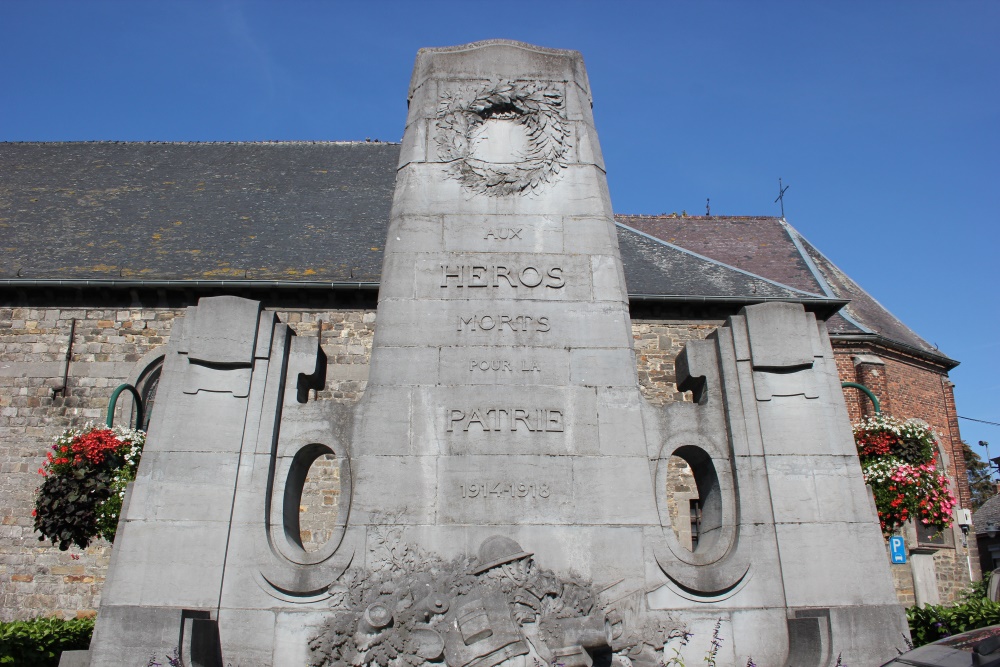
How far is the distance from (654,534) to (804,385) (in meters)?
1.68

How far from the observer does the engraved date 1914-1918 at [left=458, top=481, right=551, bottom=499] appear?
18.8 feet

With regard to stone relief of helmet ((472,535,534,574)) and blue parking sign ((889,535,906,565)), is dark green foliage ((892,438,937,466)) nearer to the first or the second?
stone relief of helmet ((472,535,534,574))

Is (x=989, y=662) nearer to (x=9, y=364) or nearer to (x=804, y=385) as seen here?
(x=804, y=385)

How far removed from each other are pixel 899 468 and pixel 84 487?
9.30 m

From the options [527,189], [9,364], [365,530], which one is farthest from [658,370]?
[9,364]

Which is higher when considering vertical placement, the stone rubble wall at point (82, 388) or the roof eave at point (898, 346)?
the roof eave at point (898, 346)

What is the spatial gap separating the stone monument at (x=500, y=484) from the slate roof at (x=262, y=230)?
875 cm

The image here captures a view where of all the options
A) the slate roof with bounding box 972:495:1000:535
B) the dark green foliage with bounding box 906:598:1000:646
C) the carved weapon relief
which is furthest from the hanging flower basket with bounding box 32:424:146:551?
the slate roof with bounding box 972:495:1000:535

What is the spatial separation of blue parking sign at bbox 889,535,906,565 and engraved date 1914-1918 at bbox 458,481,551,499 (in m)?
14.3

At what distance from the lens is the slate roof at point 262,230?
1552cm

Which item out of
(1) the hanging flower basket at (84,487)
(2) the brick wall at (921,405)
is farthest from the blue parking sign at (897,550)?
(1) the hanging flower basket at (84,487)

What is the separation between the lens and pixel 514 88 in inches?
279

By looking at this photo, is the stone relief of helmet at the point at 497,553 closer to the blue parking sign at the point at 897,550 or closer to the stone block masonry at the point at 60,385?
the stone block masonry at the point at 60,385

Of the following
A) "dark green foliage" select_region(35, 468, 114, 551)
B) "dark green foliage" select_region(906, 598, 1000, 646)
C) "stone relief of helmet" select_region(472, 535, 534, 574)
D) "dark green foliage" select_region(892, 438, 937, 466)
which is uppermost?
"dark green foliage" select_region(892, 438, 937, 466)
